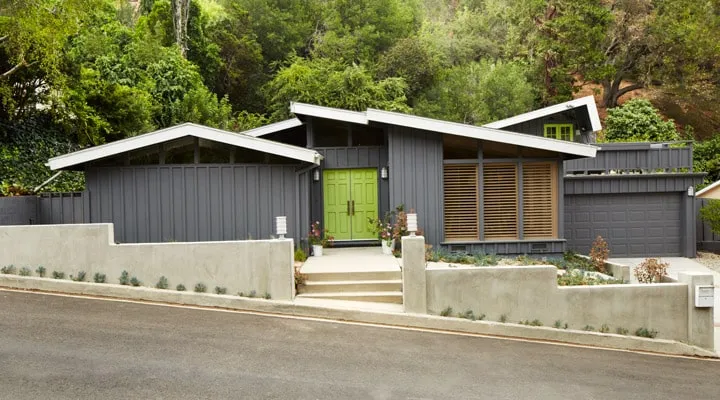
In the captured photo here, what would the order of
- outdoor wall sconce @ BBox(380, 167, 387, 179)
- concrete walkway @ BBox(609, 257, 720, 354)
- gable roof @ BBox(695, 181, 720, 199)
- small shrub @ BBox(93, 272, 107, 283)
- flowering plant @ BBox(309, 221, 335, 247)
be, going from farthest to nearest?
gable roof @ BBox(695, 181, 720, 199) → outdoor wall sconce @ BBox(380, 167, 387, 179) → concrete walkway @ BBox(609, 257, 720, 354) → flowering plant @ BBox(309, 221, 335, 247) → small shrub @ BBox(93, 272, 107, 283)

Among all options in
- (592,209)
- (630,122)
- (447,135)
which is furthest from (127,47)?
(630,122)

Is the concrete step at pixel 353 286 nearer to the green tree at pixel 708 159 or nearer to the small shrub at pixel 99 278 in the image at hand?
the small shrub at pixel 99 278

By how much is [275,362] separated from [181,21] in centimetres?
2532

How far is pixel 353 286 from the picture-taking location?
1168 centimetres

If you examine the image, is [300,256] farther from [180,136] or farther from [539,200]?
[539,200]

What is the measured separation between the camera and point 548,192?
1502 centimetres

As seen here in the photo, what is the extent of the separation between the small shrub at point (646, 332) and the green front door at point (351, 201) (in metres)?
6.81

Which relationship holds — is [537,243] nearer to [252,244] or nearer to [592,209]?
[592,209]

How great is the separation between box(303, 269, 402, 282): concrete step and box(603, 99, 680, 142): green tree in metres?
19.1

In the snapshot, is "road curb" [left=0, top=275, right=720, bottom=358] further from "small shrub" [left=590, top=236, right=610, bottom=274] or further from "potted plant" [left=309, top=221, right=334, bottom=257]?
"potted plant" [left=309, top=221, right=334, bottom=257]

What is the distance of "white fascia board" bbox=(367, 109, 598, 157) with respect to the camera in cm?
1432

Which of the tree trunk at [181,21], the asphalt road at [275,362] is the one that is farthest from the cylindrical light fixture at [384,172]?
the tree trunk at [181,21]

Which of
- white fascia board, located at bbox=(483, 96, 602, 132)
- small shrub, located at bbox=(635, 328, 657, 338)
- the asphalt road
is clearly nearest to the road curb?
small shrub, located at bbox=(635, 328, 657, 338)

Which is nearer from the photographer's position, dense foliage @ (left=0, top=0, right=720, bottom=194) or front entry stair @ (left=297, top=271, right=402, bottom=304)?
front entry stair @ (left=297, top=271, right=402, bottom=304)
